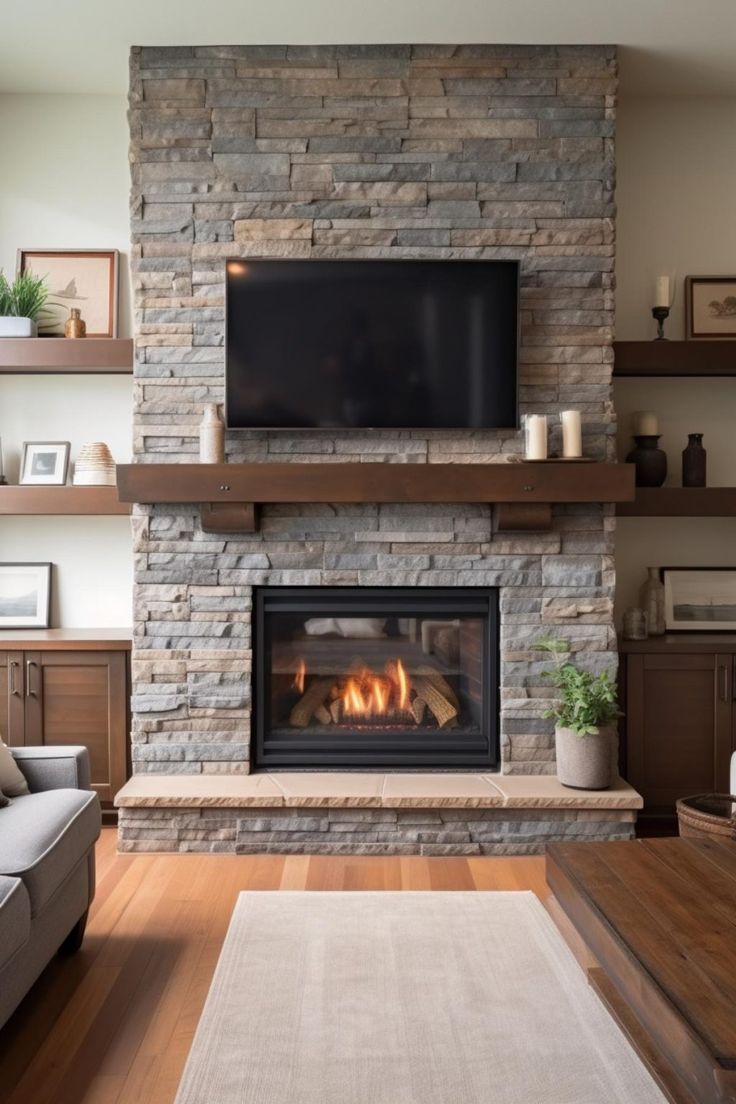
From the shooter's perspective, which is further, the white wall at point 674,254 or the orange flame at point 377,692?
the white wall at point 674,254

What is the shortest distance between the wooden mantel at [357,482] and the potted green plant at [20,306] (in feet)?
2.86

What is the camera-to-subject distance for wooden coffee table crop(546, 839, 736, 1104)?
1.63 m

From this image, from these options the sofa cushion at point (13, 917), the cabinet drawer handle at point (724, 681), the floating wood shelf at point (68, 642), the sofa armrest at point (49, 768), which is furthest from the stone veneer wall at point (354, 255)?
the sofa cushion at point (13, 917)

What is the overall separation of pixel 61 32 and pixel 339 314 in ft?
4.77

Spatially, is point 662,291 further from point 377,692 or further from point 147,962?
point 147,962

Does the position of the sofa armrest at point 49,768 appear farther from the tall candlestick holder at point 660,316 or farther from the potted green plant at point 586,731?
the tall candlestick holder at point 660,316

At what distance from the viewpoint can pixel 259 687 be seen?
3.86m

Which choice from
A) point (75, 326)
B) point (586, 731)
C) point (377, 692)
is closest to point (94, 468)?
point (75, 326)

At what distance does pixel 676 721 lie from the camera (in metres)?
3.93

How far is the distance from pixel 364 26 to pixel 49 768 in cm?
280

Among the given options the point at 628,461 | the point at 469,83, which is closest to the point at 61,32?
the point at 469,83

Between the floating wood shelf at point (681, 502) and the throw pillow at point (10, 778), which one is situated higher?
the floating wood shelf at point (681, 502)

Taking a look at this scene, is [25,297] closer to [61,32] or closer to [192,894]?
[61,32]

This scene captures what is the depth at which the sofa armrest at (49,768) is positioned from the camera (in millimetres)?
2885
